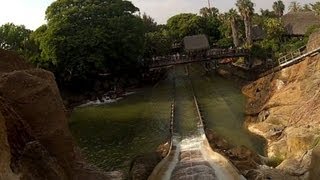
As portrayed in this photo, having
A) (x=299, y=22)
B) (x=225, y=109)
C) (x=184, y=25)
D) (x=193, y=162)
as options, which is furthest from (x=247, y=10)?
(x=193, y=162)

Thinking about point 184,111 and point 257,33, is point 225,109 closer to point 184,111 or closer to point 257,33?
point 184,111

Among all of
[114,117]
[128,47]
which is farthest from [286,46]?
[114,117]

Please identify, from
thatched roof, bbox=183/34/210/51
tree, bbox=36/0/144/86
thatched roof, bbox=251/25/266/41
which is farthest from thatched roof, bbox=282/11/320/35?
tree, bbox=36/0/144/86

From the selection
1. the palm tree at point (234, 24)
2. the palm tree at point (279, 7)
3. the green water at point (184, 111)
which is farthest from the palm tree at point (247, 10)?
the palm tree at point (279, 7)

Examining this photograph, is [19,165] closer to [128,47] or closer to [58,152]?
[58,152]

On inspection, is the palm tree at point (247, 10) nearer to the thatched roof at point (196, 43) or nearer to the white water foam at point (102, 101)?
the thatched roof at point (196, 43)
